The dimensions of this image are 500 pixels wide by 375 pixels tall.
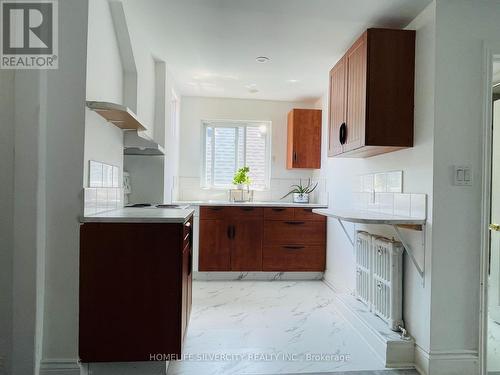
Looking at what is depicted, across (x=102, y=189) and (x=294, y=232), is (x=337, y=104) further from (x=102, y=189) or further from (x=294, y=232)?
(x=102, y=189)

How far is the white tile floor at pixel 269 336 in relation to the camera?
6.32 feet

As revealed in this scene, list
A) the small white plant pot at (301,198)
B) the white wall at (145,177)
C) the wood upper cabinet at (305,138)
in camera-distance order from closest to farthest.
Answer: the white wall at (145,177)
the wood upper cabinet at (305,138)
the small white plant pot at (301,198)

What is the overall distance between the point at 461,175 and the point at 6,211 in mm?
2576

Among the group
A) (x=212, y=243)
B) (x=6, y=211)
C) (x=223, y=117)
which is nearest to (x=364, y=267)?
(x=212, y=243)

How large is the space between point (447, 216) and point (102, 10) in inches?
98.2

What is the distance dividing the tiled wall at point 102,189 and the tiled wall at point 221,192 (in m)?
1.71

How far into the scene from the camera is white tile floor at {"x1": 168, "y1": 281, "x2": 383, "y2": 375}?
75.9 inches

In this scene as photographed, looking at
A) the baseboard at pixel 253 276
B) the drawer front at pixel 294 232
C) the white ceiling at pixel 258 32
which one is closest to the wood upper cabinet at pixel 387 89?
the white ceiling at pixel 258 32

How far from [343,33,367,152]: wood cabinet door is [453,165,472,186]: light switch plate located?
561 millimetres

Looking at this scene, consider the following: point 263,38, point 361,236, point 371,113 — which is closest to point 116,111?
point 263,38

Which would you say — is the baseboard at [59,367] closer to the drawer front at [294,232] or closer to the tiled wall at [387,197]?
the tiled wall at [387,197]

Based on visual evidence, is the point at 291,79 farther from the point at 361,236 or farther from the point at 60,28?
the point at 60,28

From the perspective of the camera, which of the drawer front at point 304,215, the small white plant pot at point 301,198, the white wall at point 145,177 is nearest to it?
the white wall at point 145,177

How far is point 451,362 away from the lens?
1.83m
